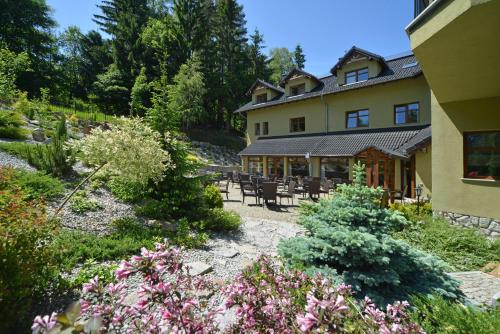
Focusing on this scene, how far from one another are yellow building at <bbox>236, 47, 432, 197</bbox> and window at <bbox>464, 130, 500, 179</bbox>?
4.10 m

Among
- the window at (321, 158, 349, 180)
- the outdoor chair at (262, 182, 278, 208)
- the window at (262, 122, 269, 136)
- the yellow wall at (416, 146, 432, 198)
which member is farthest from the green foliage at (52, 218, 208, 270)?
the window at (262, 122, 269, 136)

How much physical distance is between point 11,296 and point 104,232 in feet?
10.7

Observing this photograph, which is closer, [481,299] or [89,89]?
[481,299]

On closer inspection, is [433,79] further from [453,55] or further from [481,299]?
[481,299]

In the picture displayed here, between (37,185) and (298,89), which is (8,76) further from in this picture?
(298,89)

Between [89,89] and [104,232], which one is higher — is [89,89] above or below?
above

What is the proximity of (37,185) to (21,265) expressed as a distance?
197 inches

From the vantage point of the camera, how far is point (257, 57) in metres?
37.0

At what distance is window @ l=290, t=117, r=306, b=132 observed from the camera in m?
21.2

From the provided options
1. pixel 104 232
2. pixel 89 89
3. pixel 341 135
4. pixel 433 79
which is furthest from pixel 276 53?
pixel 104 232

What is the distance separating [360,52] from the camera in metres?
17.5

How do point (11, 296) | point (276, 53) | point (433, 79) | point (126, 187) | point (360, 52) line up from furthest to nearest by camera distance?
1. point (276, 53)
2. point (360, 52)
3. point (126, 187)
4. point (433, 79)
5. point (11, 296)

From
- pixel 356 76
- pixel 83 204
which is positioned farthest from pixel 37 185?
pixel 356 76

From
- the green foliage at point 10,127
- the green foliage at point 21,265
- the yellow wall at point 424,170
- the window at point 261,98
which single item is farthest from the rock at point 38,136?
the yellow wall at point 424,170
